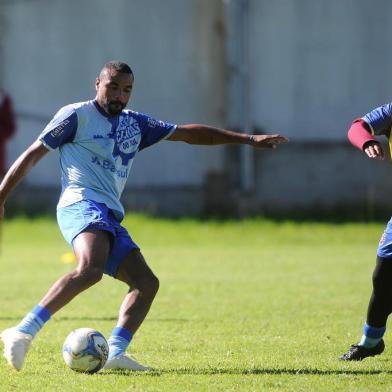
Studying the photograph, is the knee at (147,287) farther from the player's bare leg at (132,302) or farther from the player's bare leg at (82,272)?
the player's bare leg at (82,272)

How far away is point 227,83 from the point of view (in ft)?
80.7

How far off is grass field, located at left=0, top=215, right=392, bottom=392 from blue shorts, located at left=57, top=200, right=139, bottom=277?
0.84 meters

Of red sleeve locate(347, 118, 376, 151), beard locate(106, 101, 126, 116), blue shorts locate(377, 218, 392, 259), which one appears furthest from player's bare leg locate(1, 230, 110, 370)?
blue shorts locate(377, 218, 392, 259)

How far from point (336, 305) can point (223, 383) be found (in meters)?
5.22

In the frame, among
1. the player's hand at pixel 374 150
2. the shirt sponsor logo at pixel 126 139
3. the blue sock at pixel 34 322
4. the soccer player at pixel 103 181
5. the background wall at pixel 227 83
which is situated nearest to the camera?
the blue sock at pixel 34 322

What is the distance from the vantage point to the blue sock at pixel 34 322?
24.1 feet

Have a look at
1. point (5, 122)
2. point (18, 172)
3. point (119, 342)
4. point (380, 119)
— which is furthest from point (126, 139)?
point (5, 122)

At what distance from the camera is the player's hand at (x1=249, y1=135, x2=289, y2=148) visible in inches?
322

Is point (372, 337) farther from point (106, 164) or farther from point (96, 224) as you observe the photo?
point (106, 164)

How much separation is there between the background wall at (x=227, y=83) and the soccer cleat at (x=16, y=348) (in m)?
17.2

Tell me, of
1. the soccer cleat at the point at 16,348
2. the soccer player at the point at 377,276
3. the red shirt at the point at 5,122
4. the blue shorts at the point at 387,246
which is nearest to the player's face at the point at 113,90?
the soccer player at the point at 377,276

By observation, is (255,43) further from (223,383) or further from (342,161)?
(223,383)

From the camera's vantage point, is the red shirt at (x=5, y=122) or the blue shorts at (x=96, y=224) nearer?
the blue shorts at (x=96, y=224)

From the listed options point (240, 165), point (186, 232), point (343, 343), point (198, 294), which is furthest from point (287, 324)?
point (240, 165)
